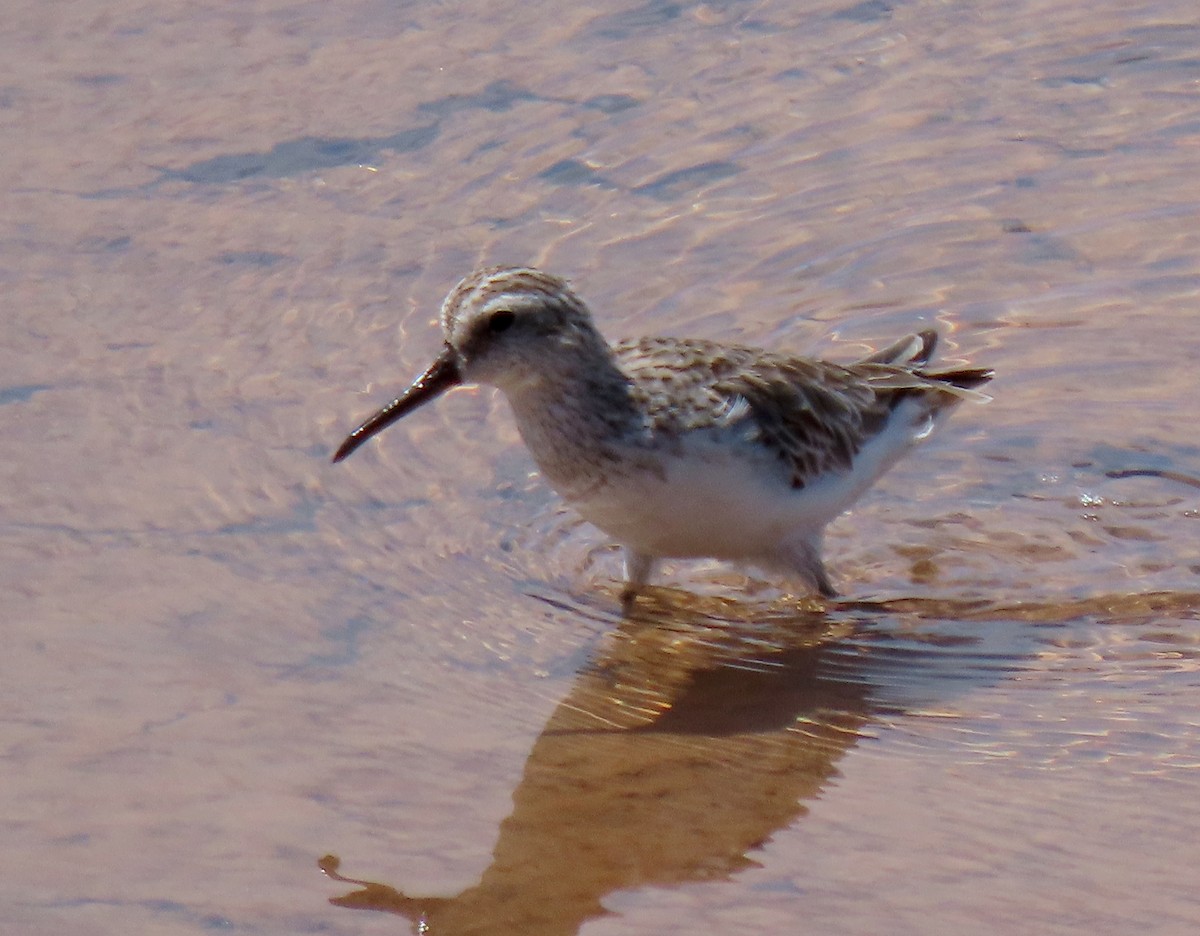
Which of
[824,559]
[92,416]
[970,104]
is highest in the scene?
[970,104]

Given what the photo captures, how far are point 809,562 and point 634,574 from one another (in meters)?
0.67

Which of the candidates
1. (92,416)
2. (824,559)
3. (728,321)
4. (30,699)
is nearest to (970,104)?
(728,321)

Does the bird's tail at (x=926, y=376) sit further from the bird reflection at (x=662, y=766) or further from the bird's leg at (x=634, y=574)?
the bird's leg at (x=634, y=574)

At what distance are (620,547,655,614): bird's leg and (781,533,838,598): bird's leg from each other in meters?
0.52

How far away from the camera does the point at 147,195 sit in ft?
30.5

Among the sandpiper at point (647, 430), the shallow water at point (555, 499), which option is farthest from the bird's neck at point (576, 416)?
the shallow water at point (555, 499)

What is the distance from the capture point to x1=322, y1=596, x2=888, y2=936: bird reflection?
4551 millimetres

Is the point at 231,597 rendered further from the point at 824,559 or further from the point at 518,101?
the point at 518,101

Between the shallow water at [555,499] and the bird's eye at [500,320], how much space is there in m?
0.94

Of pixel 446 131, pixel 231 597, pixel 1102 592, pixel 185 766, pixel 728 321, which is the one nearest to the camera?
pixel 185 766

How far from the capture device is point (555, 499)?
7371mm

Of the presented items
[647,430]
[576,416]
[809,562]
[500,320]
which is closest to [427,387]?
[500,320]

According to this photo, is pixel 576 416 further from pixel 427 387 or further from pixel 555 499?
pixel 555 499

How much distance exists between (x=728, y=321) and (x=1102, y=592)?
8.45 ft
